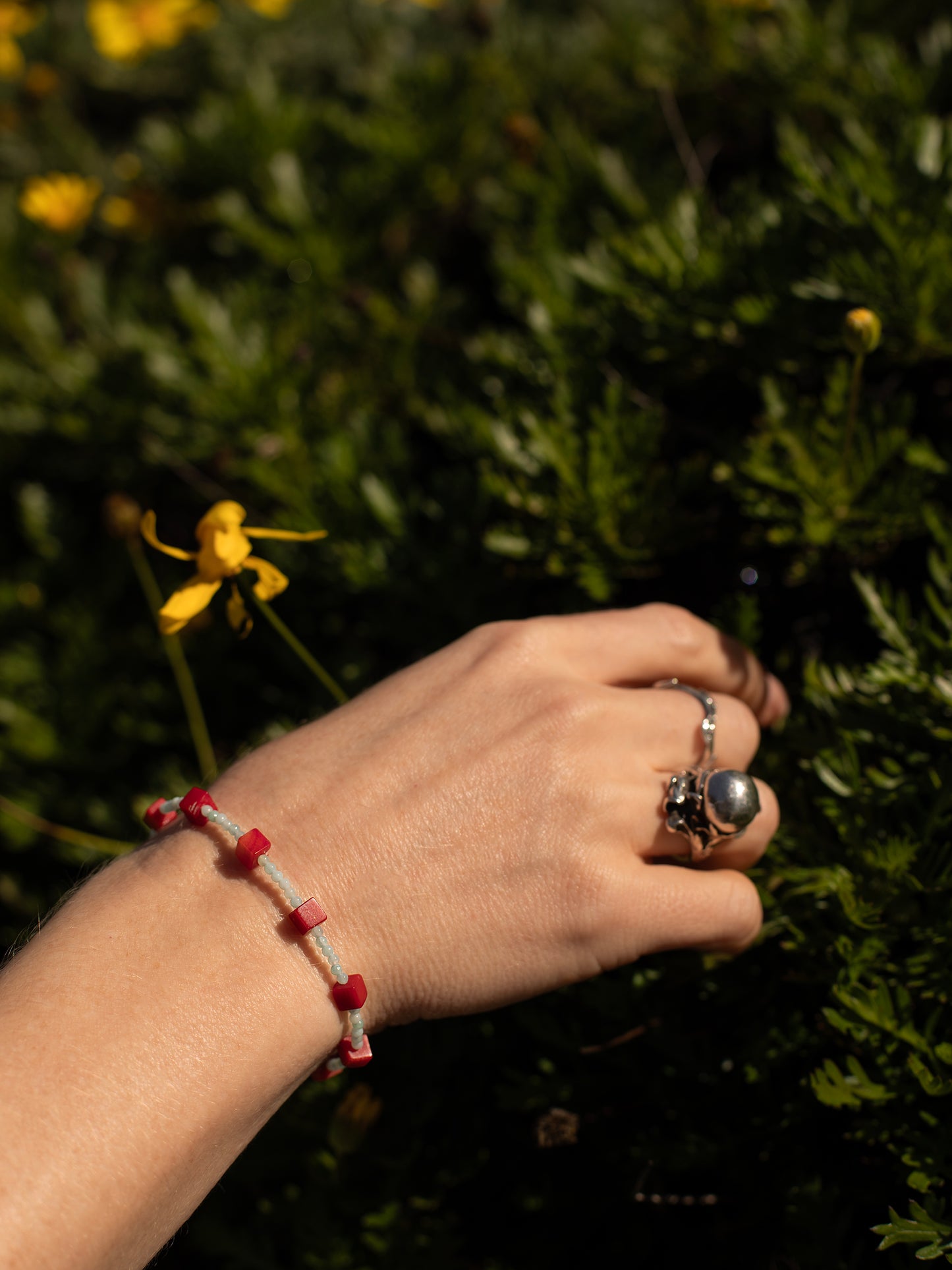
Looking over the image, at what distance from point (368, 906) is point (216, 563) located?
1.57 feet

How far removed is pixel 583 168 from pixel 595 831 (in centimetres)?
164

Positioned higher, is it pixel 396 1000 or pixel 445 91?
pixel 445 91

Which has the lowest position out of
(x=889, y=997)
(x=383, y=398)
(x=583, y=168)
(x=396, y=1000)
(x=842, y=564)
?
(x=889, y=997)

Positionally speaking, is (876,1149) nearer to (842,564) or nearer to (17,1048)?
(842,564)

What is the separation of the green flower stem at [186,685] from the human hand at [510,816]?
31.9 inches

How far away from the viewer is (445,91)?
8.02 ft

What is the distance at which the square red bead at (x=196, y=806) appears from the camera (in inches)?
43.7

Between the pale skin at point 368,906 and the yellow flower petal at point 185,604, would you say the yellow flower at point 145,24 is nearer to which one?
the yellow flower petal at point 185,604

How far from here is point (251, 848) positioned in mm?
1057

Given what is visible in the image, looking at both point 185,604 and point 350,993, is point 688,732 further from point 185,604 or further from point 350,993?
point 185,604

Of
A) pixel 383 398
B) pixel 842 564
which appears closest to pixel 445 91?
pixel 383 398

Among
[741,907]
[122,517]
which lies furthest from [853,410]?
[122,517]

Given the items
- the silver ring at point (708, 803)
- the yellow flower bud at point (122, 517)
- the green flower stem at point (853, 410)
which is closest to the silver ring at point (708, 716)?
the silver ring at point (708, 803)

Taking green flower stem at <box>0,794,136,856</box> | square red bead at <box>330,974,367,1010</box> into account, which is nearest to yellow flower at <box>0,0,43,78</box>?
green flower stem at <box>0,794,136,856</box>
